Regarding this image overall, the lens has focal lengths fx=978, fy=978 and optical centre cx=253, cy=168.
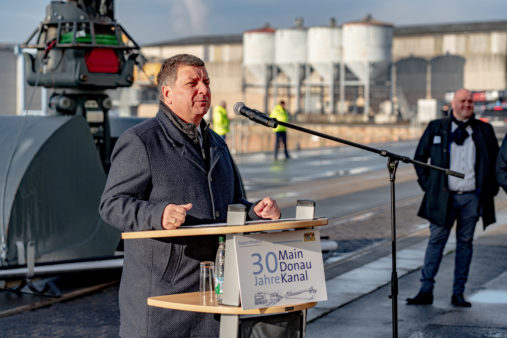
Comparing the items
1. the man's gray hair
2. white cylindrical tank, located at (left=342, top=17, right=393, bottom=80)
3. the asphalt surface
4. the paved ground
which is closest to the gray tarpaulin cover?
the asphalt surface

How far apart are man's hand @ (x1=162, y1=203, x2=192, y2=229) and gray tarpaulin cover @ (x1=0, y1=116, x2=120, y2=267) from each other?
5050 millimetres

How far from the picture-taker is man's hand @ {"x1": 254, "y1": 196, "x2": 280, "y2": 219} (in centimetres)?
439

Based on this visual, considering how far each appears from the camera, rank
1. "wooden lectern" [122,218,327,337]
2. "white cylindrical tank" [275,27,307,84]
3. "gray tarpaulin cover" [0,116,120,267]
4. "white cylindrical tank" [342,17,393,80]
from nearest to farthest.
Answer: "wooden lectern" [122,218,327,337] < "gray tarpaulin cover" [0,116,120,267] < "white cylindrical tank" [342,17,393,80] < "white cylindrical tank" [275,27,307,84]

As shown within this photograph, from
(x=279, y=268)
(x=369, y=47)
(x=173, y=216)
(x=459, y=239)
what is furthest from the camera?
(x=369, y=47)

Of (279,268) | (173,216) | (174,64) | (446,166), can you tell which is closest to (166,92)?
(174,64)

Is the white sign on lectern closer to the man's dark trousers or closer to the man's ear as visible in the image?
the man's ear

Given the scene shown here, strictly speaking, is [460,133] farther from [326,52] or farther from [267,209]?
[326,52]

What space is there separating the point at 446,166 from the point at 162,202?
4.75 metres

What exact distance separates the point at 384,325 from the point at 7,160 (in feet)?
12.5

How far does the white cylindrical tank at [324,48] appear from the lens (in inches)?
3332

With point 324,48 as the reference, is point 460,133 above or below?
→ below

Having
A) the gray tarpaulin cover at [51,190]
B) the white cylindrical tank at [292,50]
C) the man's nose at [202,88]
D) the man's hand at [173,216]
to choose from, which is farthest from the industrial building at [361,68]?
the man's hand at [173,216]

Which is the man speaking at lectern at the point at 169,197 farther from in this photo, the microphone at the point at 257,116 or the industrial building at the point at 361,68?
the industrial building at the point at 361,68

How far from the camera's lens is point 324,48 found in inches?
→ 3344
